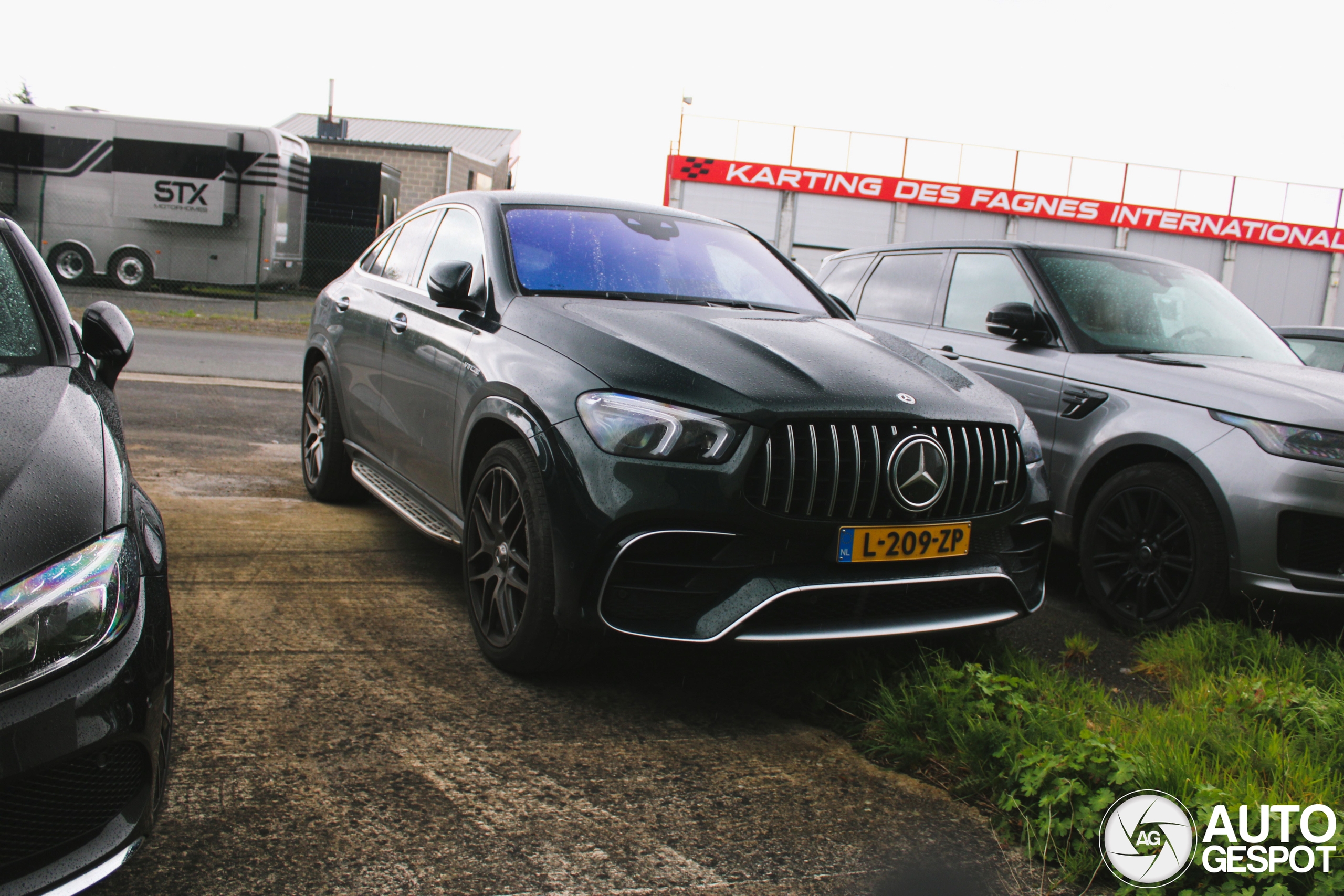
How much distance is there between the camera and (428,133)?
174 feet

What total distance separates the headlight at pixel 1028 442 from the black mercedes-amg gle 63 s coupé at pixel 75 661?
8.28ft

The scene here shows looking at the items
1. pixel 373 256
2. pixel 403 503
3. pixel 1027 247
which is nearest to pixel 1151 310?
pixel 1027 247

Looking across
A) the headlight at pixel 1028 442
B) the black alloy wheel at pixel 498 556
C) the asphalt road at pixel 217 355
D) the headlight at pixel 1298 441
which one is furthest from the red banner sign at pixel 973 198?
the black alloy wheel at pixel 498 556

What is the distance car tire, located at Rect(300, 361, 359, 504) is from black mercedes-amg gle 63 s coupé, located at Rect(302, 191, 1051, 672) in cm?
127

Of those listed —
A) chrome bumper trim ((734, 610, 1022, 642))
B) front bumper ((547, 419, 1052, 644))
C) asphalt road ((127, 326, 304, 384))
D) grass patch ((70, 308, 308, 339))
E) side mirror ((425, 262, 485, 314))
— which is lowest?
asphalt road ((127, 326, 304, 384))

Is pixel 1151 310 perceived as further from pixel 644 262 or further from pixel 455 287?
pixel 455 287

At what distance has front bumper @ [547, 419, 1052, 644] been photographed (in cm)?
276

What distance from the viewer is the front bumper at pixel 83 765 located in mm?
1645

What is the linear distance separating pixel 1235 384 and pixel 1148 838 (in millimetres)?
2267

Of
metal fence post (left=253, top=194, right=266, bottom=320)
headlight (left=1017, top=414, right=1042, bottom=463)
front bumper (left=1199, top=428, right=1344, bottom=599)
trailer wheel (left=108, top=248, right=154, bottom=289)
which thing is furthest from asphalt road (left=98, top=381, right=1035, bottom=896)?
trailer wheel (left=108, top=248, right=154, bottom=289)

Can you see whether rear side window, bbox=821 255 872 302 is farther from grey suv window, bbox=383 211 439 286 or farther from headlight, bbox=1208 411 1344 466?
headlight, bbox=1208 411 1344 466

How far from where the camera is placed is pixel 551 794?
255 cm

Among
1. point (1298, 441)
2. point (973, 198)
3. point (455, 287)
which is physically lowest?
point (1298, 441)

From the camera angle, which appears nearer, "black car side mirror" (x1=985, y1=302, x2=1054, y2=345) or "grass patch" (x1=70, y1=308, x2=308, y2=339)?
"black car side mirror" (x1=985, y1=302, x2=1054, y2=345)
